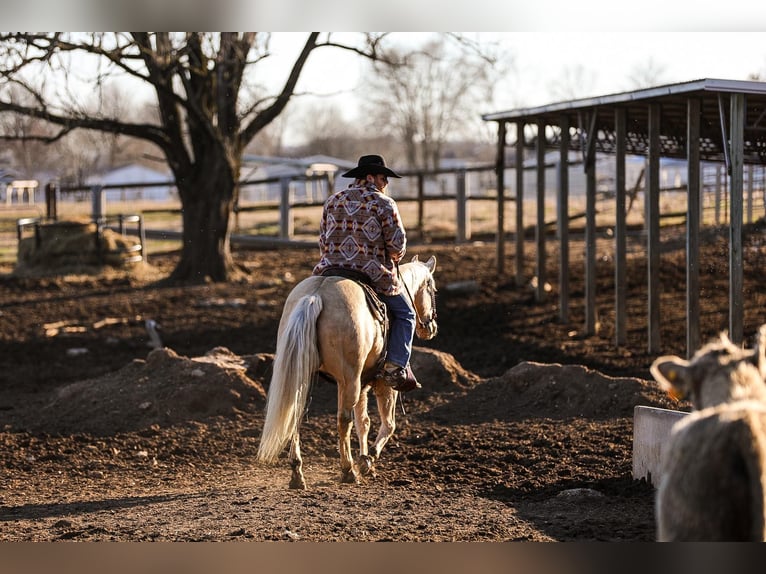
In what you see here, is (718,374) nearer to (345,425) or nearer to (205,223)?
(345,425)

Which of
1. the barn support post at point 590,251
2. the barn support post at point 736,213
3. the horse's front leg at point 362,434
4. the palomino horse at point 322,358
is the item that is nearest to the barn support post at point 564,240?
the barn support post at point 590,251

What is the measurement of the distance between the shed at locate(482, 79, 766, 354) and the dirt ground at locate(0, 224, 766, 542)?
0.89 meters

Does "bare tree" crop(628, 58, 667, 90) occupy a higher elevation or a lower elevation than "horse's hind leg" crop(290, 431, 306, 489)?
higher

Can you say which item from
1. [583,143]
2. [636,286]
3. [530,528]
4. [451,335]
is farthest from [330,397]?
[636,286]

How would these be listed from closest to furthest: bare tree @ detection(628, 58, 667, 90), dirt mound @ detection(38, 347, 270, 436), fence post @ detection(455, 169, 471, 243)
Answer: dirt mound @ detection(38, 347, 270, 436) → fence post @ detection(455, 169, 471, 243) → bare tree @ detection(628, 58, 667, 90)

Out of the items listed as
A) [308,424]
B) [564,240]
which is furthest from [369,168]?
[564,240]

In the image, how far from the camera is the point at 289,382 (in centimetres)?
724

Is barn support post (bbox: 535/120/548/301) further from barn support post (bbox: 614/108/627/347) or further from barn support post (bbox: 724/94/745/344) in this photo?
barn support post (bbox: 724/94/745/344)

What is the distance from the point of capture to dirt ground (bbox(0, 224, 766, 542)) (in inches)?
265

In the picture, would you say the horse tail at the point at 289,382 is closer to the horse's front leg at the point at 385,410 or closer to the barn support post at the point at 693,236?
the horse's front leg at the point at 385,410

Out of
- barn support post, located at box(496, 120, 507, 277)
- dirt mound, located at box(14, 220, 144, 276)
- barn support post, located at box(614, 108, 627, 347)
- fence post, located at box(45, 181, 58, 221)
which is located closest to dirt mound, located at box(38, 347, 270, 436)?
barn support post, located at box(614, 108, 627, 347)

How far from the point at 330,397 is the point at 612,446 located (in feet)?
11.8

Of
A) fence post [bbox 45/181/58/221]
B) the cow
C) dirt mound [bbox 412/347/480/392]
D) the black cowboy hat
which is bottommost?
dirt mound [bbox 412/347/480/392]

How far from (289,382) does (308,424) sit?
2989 mm
